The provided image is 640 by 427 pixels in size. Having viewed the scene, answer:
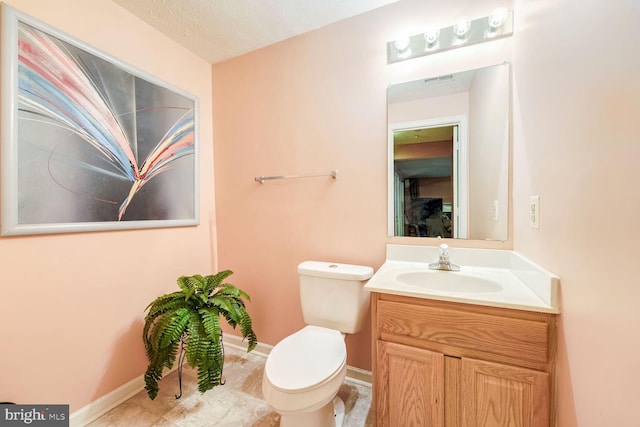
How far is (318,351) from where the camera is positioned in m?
1.21

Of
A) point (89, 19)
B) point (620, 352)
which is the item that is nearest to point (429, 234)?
point (620, 352)

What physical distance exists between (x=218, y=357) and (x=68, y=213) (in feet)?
3.48

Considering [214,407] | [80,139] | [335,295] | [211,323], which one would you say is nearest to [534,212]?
[335,295]

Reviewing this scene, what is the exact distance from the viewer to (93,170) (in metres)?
Result: 1.32

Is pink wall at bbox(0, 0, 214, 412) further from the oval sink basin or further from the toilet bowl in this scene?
the oval sink basin

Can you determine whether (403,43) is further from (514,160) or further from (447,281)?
(447,281)

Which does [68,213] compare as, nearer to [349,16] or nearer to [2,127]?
[2,127]

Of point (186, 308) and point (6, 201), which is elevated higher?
point (6, 201)

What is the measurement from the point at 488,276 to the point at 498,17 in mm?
1319

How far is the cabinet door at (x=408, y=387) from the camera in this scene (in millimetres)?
981

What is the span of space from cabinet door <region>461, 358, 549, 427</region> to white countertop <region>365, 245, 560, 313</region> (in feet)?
0.79

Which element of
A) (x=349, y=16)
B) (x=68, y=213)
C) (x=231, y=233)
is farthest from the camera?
(x=231, y=233)

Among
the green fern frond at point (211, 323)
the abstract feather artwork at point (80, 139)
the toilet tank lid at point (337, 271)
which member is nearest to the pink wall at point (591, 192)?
the toilet tank lid at point (337, 271)

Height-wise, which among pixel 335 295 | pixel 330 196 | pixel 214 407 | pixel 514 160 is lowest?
pixel 214 407
